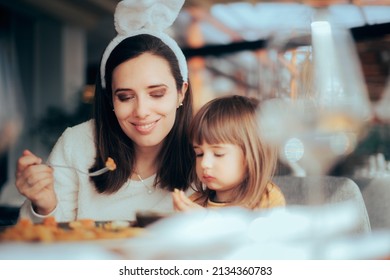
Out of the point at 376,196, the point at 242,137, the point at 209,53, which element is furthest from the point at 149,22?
the point at 376,196

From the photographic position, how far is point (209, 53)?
2.29 metres

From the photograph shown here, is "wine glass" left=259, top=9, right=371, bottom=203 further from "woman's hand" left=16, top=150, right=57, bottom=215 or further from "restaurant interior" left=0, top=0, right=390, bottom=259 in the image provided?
"woman's hand" left=16, top=150, right=57, bottom=215

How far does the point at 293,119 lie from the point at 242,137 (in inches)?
7.5

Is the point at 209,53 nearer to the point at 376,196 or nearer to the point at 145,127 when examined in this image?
the point at 145,127

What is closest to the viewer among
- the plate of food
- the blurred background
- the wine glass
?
the plate of food

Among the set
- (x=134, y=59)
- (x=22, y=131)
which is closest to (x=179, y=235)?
(x=134, y=59)

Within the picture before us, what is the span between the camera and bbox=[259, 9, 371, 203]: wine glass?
6.98ft

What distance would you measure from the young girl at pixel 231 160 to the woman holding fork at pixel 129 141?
0.20 feet

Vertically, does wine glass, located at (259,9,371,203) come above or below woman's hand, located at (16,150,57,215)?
above

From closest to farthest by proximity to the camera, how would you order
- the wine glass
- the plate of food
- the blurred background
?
the plate of food < the wine glass < the blurred background

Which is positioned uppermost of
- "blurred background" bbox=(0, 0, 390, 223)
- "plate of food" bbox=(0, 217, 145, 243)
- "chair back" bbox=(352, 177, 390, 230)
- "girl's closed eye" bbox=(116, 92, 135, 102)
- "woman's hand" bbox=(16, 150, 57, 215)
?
"blurred background" bbox=(0, 0, 390, 223)

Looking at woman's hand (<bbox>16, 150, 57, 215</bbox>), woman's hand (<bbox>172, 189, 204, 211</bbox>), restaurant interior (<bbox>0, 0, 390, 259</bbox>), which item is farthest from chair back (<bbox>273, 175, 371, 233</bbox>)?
woman's hand (<bbox>16, 150, 57, 215</bbox>)

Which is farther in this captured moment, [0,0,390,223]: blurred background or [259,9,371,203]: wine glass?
[0,0,390,223]: blurred background

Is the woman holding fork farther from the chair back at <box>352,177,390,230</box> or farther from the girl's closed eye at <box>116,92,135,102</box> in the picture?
the chair back at <box>352,177,390,230</box>
